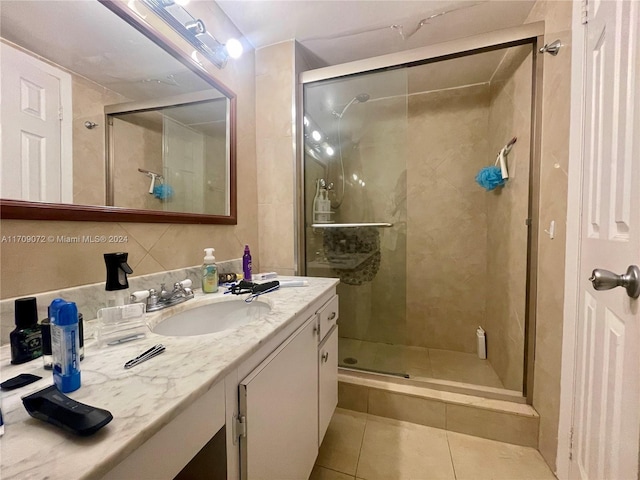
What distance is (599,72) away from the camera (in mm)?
778

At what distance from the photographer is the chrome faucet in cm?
78

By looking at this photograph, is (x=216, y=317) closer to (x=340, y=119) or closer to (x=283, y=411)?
(x=283, y=411)

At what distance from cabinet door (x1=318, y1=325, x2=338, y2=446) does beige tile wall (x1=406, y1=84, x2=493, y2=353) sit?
4.11 feet

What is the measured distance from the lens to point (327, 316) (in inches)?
42.8

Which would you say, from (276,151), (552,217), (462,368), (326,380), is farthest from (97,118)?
(462,368)

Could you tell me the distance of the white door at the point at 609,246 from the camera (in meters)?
0.59

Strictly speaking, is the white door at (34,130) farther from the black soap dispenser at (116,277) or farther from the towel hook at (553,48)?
the towel hook at (553,48)

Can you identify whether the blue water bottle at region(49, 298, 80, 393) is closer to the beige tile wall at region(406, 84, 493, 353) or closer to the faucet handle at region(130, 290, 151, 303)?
the faucet handle at region(130, 290, 151, 303)

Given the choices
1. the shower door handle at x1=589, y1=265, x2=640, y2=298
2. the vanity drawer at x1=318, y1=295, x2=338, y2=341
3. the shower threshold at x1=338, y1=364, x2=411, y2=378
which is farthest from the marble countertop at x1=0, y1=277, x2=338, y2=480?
the shower threshold at x1=338, y1=364, x2=411, y2=378

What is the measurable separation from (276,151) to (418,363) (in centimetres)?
181

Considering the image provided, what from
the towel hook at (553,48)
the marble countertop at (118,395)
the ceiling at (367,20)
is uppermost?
the ceiling at (367,20)

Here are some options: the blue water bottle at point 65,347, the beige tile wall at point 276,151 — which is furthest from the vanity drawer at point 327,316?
the blue water bottle at point 65,347

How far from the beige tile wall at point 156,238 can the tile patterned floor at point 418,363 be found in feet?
3.04

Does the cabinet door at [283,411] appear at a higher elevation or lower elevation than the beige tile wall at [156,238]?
lower
